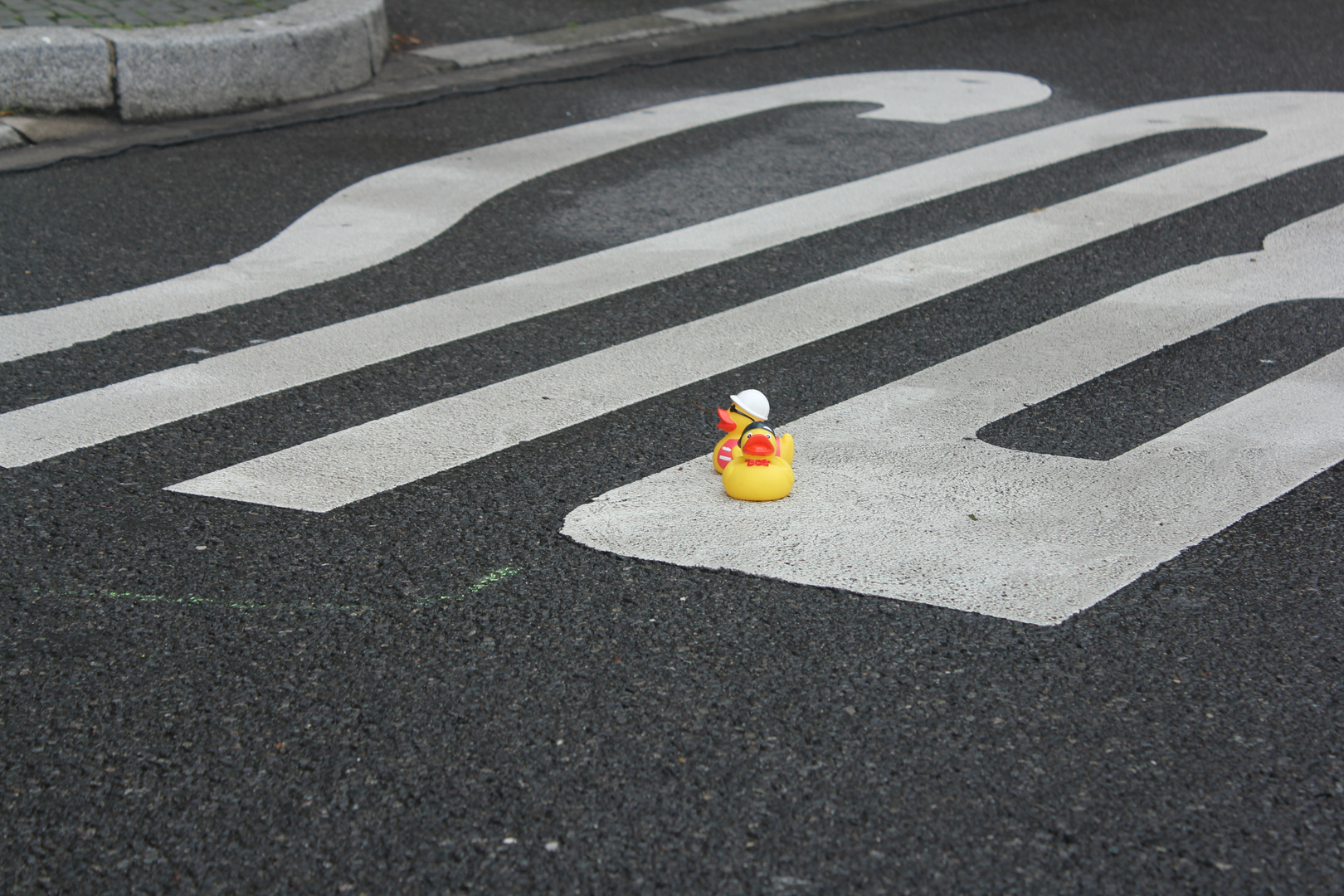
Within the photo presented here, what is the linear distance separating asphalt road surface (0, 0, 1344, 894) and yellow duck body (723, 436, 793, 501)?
0.15 feet

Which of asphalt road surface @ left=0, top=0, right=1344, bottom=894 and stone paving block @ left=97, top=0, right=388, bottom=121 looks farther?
stone paving block @ left=97, top=0, right=388, bottom=121

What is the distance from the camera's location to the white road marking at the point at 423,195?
4.31 m

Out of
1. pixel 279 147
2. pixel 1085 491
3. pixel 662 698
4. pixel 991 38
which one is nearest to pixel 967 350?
pixel 1085 491

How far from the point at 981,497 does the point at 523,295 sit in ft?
6.61

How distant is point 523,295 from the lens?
4566mm

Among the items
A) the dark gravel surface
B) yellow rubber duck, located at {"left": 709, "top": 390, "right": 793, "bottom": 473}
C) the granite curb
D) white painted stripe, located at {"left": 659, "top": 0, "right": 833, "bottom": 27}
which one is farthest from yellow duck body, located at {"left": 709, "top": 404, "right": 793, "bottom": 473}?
white painted stripe, located at {"left": 659, "top": 0, "right": 833, "bottom": 27}

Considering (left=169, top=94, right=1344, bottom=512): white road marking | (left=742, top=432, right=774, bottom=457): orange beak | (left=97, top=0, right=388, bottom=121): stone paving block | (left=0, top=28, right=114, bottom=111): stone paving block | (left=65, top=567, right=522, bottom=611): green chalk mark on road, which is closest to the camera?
(left=65, top=567, right=522, bottom=611): green chalk mark on road

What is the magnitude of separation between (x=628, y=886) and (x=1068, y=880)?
0.66 meters

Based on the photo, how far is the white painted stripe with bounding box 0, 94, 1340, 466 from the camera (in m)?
3.56

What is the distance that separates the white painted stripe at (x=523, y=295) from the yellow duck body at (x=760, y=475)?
1.41 m

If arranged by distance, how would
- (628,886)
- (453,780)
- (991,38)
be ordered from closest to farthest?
(628,886) < (453,780) < (991,38)

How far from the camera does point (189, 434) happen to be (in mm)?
3449

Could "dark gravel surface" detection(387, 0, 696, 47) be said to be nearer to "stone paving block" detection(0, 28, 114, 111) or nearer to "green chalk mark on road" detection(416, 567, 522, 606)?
"stone paving block" detection(0, 28, 114, 111)

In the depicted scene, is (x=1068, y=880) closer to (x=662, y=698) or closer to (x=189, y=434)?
(x=662, y=698)
